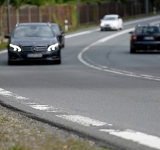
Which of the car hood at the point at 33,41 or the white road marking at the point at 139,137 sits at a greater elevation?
the car hood at the point at 33,41

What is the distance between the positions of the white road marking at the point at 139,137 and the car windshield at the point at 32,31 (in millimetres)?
18642

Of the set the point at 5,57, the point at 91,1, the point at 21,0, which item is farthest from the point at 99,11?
the point at 5,57

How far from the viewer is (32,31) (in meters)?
27.8

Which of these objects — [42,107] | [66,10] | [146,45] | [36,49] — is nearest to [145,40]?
[146,45]

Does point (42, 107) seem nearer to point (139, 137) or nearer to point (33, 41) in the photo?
point (139, 137)

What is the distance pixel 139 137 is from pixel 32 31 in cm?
1955

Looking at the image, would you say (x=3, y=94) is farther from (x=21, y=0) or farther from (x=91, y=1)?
(x=91, y=1)

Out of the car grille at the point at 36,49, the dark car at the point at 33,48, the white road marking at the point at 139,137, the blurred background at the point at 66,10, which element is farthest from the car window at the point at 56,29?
the white road marking at the point at 139,137

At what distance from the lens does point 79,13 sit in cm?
7831

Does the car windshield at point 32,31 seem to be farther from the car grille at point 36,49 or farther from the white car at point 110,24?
the white car at point 110,24

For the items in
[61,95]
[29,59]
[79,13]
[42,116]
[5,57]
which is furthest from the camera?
[79,13]

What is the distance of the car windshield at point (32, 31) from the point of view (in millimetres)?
27609

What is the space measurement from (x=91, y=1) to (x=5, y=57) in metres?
53.3

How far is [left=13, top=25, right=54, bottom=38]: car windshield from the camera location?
27.6 metres
